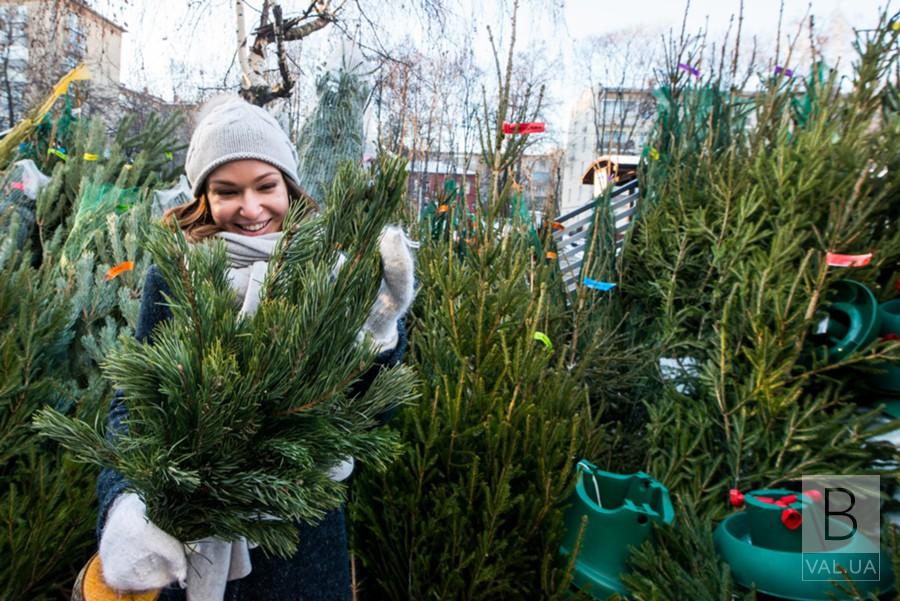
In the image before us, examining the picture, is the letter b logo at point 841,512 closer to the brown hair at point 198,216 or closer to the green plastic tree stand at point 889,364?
the green plastic tree stand at point 889,364

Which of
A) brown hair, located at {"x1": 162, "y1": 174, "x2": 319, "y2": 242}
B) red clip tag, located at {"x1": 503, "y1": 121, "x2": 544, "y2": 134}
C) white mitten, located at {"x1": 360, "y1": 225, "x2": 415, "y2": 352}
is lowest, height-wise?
white mitten, located at {"x1": 360, "y1": 225, "x2": 415, "y2": 352}

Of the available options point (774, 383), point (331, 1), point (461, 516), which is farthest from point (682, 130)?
point (331, 1)

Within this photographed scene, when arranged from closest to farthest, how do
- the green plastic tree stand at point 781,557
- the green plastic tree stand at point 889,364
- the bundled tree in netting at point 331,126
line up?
the green plastic tree stand at point 781,557 < the green plastic tree stand at point 889,364 < the bundled tree in netting at point 331,126

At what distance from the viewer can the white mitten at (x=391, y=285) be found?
3.39 ft

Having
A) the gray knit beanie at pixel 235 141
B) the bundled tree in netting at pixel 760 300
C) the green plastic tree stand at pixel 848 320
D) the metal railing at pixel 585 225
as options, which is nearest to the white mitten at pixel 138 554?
the gray knit beanie at pixel 235 141

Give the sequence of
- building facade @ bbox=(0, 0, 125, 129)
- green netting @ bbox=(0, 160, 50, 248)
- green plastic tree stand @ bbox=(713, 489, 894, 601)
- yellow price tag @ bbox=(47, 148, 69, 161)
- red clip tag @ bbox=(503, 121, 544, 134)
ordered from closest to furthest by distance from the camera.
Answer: green plastic tree stand @ bbox=(713, 489, 894, 601) → red clip tag @ bbox=(503, 121, 544, 134) → green netting @ bbox=(0, 160, 50, 248) → yellow price tag @ bbox=(47, 148, 69, 161) → building facade @ bbox=(0, 0, 125, 129)

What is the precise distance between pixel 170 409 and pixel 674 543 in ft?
6.13

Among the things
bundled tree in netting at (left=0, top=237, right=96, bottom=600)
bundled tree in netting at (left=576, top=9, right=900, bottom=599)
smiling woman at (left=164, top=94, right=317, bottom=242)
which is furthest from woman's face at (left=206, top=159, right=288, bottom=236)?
bundled tree in netting at (left=576, top=9, right=900, bottom=599)

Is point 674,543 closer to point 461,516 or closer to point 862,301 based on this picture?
point 461,516

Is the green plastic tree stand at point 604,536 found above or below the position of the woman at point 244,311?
below

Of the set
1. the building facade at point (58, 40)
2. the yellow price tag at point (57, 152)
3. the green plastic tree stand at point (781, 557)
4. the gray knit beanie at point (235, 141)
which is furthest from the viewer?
the building facade at point (58, 40)

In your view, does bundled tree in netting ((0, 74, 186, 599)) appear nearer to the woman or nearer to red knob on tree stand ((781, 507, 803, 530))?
the woman

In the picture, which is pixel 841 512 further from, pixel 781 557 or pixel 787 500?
pixel 781 557

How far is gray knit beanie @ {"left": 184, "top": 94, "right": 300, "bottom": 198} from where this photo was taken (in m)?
1.33
